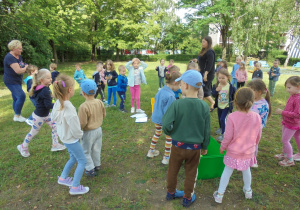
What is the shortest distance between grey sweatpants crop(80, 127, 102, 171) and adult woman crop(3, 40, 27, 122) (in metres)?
3.39

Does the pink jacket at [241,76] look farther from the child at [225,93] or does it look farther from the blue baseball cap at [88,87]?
the blue baseball cap at [88,87]

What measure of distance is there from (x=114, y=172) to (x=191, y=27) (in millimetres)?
28493

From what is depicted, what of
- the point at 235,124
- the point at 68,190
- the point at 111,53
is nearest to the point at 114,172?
the point at 68,190

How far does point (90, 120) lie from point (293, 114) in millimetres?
3392

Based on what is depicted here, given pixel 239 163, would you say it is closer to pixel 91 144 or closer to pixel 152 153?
pixel 152 153

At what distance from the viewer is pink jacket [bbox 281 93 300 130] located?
320 cm

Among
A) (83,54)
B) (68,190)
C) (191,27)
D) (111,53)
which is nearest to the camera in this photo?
(68,190)

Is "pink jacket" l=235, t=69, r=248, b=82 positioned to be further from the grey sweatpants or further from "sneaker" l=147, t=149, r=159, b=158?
the grey sweatpants

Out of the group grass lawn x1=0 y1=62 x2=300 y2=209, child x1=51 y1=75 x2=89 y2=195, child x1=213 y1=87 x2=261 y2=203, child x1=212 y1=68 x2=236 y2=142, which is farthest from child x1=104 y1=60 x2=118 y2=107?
child x1=213 y1=87 x2=261 y2=203

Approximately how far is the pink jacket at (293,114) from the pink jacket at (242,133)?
1.16 m

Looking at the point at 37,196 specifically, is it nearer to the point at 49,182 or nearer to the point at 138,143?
the point at 49,182

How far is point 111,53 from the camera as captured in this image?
37156 millimetres

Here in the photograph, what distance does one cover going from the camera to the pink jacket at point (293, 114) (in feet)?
10.5

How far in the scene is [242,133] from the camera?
2.47 metres
